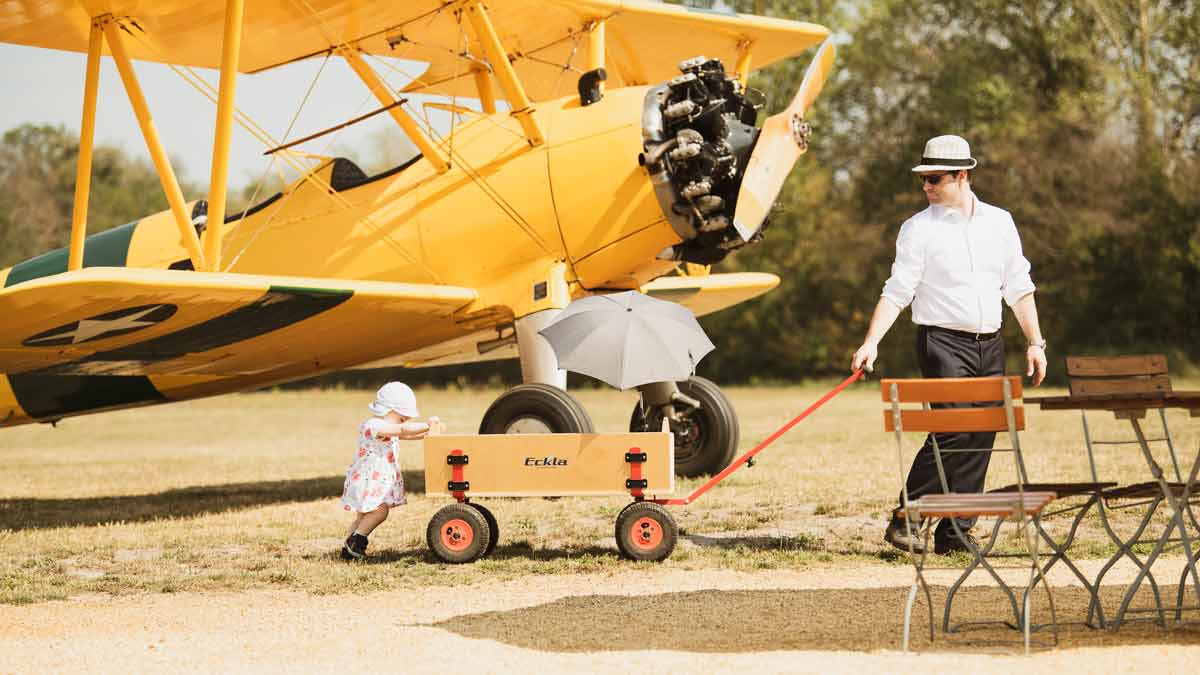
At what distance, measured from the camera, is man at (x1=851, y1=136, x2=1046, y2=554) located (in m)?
6.48

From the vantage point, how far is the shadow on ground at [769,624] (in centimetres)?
474

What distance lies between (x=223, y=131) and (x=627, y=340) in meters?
3.79

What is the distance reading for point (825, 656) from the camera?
448 cm

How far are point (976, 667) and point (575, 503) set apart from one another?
5435mm

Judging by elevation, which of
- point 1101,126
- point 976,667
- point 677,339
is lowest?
point 976,667

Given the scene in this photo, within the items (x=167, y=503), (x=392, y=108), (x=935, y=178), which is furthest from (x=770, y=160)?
(x=167, y=503)

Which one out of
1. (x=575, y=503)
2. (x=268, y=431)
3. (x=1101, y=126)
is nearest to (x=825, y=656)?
(x=575, y=503)

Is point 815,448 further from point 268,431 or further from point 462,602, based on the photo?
point 268,431

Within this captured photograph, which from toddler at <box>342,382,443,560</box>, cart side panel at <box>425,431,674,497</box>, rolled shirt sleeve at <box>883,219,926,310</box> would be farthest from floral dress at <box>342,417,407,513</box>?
rolled shirt sleeve at <box>883,219,926,310</box>

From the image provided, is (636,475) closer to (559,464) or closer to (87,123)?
(559,464)

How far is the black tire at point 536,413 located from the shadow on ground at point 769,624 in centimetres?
313

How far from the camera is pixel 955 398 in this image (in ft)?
15.6

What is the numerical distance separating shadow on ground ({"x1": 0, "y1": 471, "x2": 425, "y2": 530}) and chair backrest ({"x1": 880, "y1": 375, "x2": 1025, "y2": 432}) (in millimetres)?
6736

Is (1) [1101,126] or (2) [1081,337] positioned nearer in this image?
(2) [1081,337]
